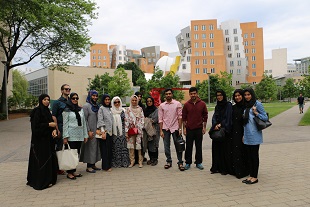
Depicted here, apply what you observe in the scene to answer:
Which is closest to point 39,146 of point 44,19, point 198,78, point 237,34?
point 44,19

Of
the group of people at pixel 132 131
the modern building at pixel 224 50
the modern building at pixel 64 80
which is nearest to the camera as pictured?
the group of people at pixel 132 131

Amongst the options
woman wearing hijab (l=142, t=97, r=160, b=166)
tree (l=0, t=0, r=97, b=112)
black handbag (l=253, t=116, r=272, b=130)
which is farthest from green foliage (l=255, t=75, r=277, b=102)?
black handbag (l=253, t=116, r=272, b=130)

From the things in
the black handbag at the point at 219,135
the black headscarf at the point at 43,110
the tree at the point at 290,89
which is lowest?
the black handbag at the point at 219,135

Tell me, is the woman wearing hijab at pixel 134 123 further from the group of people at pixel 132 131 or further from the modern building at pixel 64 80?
the modern building at pixel 64 80

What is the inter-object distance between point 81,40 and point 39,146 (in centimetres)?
1953

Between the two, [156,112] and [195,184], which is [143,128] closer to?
[156,112]

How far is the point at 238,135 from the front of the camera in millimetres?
5391

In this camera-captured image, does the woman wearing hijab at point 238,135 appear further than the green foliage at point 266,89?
No

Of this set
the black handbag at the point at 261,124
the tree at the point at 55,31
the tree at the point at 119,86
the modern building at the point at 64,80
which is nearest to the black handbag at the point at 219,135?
the black handbag at the point at 261,124

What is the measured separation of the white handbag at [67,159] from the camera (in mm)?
5404

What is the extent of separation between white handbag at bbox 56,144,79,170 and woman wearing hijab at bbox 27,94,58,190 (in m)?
0.18

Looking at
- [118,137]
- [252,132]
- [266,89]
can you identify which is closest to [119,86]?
[266,89]

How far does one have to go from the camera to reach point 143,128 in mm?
6680

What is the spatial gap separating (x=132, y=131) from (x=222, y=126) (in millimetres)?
2159
